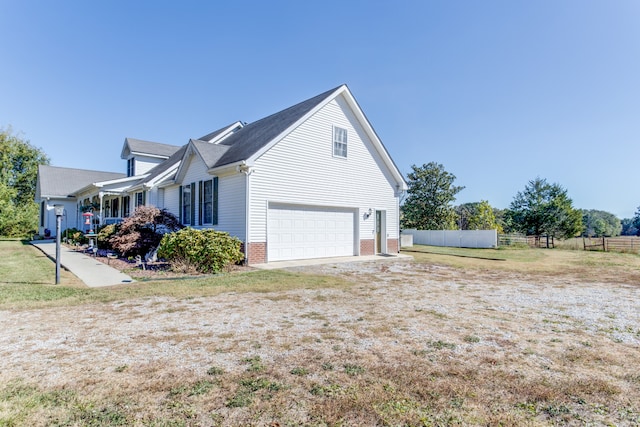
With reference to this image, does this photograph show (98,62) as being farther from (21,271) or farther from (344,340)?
(344,340)

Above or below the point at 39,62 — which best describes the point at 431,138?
below

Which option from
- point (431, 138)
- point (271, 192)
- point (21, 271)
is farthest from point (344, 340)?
point (431, 138)

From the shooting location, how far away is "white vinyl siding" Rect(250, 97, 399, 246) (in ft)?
41.6

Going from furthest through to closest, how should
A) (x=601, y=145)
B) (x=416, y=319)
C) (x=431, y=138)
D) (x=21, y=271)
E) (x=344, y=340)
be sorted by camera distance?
(x=431, y=138) → (x=601, y=145) → (x=21, y=271) → (x=416, y=319) → (x=344, y=340)

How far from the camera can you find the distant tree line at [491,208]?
31.2 metres

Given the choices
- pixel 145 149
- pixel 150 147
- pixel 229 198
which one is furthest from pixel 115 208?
pixel 229 198

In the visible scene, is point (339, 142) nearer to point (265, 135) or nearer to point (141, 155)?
point (265, 135)

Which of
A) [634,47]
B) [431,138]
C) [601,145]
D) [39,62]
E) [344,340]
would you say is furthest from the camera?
[431,138]

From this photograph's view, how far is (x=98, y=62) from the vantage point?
16672 mm

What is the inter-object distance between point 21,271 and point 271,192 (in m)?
8.17

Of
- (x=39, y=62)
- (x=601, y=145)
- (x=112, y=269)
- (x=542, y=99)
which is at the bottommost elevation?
(x=112, y=269)

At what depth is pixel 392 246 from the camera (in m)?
17.0

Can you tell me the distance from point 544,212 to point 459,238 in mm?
10963

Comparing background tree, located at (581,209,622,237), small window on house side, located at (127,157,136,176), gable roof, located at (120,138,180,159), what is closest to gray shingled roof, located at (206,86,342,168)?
gable roof, located at (120,138,180,159)
